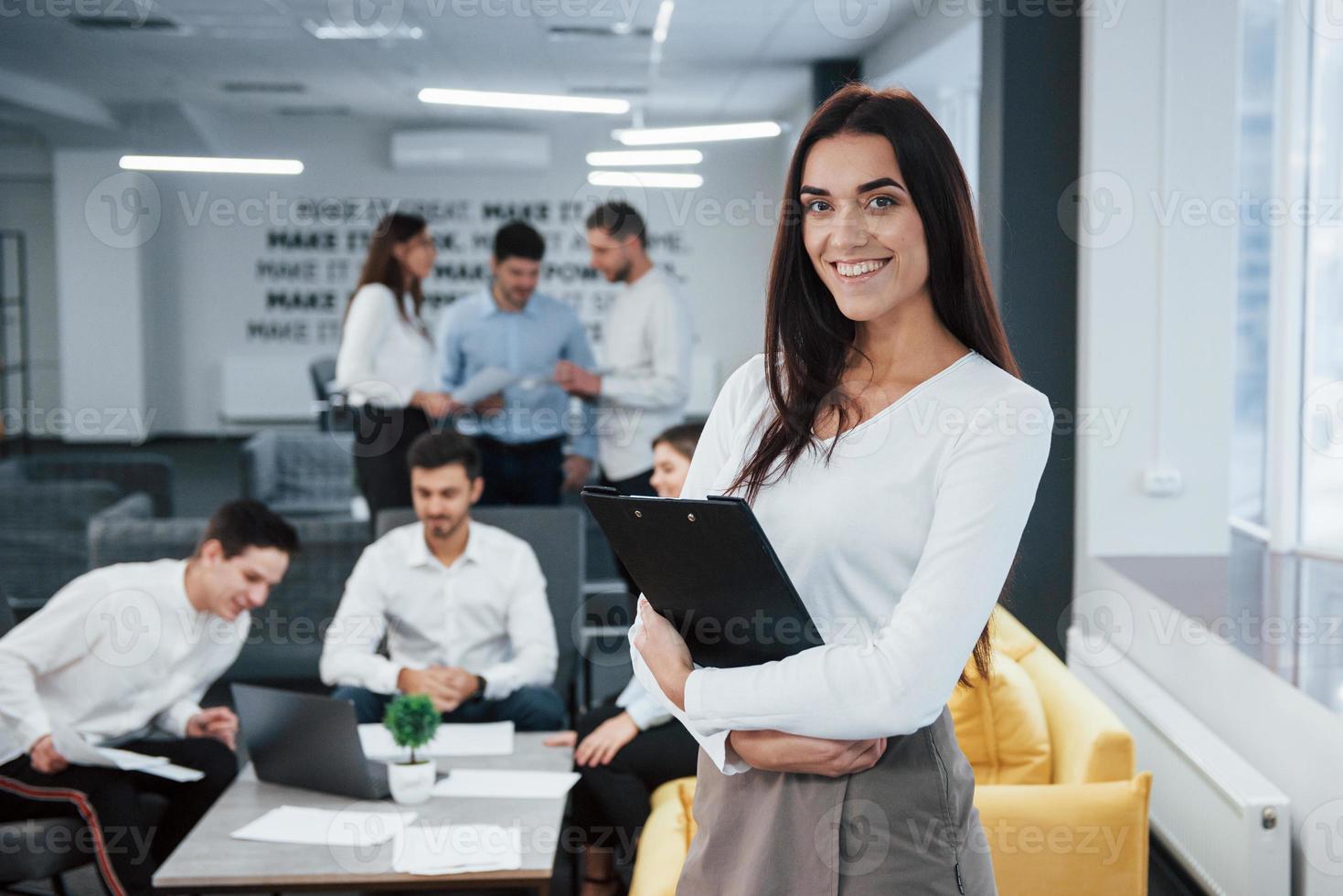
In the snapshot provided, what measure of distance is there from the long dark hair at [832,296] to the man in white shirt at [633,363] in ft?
10.6

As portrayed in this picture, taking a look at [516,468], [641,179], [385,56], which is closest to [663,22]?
[385,56]

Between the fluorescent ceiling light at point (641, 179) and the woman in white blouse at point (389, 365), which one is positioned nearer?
the woman in white blouse at point (389, 365)

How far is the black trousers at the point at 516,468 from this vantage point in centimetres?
492

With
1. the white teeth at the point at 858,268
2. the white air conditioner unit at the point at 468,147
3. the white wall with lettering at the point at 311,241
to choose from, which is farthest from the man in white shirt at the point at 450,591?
the white wall with lettering at the point at 311,241

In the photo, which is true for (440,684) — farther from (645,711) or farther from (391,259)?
(391,259)

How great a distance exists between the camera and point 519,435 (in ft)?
16.0

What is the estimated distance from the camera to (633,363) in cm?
499

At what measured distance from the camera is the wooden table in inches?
92.4

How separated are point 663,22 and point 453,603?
4681 mm

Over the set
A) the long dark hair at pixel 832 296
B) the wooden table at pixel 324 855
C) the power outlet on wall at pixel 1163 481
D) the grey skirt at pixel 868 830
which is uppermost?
the long dark hair at pixel 832 296

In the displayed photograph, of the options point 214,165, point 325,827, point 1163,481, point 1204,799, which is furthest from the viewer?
point 214,165

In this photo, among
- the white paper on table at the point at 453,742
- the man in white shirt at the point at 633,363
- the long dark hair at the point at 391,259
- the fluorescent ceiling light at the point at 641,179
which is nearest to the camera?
the white paper on table at the point at 453,742

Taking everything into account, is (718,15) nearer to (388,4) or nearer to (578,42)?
(578,42)

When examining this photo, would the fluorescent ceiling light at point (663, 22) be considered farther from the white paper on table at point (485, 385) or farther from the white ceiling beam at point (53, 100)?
the white ceiling beam at point (53, 100)
